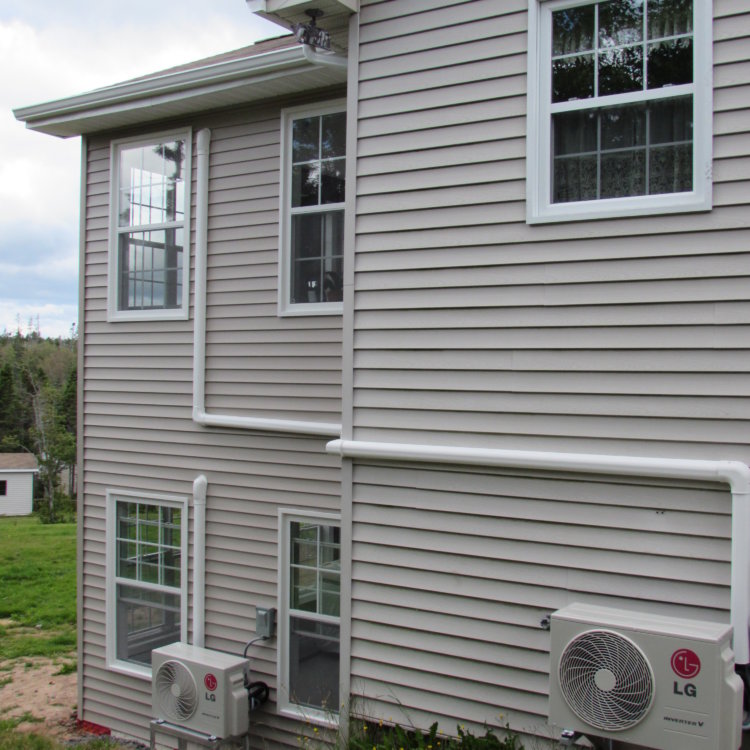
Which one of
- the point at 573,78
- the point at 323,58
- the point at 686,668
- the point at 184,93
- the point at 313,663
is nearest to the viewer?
the point at 686,668

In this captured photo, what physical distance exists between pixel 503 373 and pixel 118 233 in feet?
16.3

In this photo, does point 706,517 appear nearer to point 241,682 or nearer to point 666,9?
point 666,9

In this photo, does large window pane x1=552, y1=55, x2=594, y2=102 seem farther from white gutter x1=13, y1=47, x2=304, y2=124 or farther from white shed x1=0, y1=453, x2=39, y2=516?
white shed x1=0, y1=453, x2=39, y2=516

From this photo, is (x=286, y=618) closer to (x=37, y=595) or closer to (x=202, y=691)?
(x=202, y=691)

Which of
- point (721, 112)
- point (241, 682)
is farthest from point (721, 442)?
point (241, 682)

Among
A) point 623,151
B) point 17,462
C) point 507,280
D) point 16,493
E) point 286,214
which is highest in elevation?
point 286,214

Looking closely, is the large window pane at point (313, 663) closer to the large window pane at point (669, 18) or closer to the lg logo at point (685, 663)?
the lg logo at point (685, 663)

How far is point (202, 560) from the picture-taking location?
7023 mm

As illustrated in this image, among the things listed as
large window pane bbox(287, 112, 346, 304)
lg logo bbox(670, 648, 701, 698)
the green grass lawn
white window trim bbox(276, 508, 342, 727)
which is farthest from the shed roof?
lg logo bbox(670, 648, 701, 698)

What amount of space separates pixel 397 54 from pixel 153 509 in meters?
4.97

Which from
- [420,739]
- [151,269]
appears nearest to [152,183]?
[151,269]

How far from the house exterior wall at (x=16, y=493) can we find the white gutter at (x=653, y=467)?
34.5 m

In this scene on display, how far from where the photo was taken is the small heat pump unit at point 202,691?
6.05m

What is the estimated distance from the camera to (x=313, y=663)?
6.45 metres
